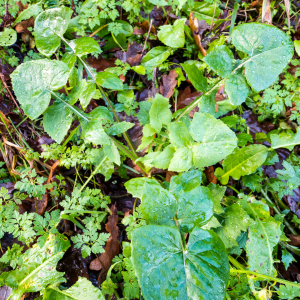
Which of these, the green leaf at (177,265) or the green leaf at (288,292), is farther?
the green leaf at (288,292)

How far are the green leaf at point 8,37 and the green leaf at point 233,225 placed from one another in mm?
2645

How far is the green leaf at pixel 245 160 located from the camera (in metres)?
1.68

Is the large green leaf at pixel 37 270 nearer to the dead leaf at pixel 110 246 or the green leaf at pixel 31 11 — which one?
the dead leaf at pixel 110 246

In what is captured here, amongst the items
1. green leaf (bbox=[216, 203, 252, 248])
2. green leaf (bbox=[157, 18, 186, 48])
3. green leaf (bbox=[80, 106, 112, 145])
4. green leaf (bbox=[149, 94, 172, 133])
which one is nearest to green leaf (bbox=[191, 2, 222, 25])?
Answer: green leaf (bbox=[157, 18, 186, 48])

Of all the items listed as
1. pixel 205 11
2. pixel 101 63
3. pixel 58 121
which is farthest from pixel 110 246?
pixel 205 11

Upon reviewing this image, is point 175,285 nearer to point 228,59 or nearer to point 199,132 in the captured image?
point 199,132

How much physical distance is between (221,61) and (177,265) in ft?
4.10

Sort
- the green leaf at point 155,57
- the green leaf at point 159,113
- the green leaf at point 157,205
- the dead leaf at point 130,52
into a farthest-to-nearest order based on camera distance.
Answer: the dead leaf at point 130,52 < the green leaf at point 155,57 < the green leaf at point 159,113 < the green leaf at point 157,205

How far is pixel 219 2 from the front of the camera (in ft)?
7.53

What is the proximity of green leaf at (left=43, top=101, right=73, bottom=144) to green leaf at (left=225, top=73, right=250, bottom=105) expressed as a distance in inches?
41.4

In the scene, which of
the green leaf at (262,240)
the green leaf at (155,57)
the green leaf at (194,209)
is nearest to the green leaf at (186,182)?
the green leaf at (194,209)

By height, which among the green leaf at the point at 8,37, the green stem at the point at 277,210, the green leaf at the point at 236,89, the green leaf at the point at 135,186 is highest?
the green leaf at the point at 8,37

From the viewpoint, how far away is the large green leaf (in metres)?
1.38

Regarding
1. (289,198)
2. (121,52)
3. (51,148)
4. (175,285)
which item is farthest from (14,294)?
(289,198)
